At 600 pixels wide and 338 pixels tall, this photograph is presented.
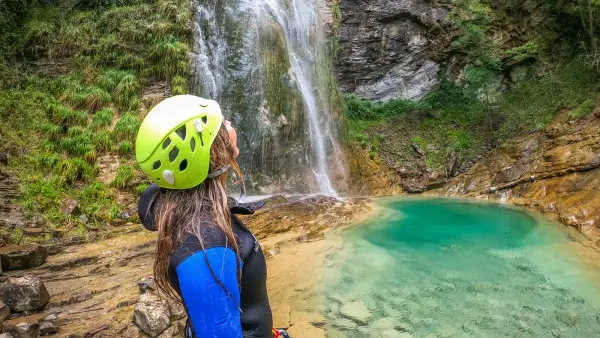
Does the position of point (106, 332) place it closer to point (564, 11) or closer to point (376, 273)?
point (376, 273)

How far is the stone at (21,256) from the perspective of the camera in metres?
4.97

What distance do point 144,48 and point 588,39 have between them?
48.2 feet

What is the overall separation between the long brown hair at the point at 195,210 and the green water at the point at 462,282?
293 centimetres

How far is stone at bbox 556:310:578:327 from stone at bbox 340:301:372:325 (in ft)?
6.44

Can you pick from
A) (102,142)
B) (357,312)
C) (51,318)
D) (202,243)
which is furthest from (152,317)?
(102,142)

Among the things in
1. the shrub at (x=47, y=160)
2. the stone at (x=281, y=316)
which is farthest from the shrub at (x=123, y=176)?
the stone at (x=281, y=316)

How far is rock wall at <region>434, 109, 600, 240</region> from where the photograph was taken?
8.27 metres

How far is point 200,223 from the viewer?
1.24 meters

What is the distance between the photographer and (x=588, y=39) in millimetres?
13609

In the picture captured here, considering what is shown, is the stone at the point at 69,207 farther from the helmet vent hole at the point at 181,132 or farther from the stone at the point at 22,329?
the helmet vent hole at the point at 181,132

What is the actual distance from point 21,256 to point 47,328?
2.10 metres

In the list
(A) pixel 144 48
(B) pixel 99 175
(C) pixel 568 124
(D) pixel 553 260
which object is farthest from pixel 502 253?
(A) pixel 144 48

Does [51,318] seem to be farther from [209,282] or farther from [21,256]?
[209,282]

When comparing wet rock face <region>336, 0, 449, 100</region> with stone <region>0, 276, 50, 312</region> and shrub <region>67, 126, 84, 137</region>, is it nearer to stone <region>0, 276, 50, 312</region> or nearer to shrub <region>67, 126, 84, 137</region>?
shrub <region>67, 126, 84, 137</region>
